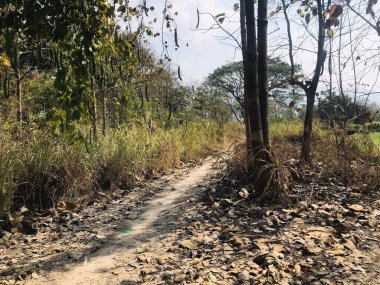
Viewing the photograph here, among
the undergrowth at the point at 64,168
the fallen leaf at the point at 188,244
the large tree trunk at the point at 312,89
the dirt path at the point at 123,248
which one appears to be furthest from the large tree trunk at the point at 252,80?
the large tree trunk at the point at 312,89

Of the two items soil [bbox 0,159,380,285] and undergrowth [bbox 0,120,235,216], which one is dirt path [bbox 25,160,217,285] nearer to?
soil [bbox 0,159,380,285]

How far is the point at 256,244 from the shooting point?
3508mm

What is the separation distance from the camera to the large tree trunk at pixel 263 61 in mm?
4836

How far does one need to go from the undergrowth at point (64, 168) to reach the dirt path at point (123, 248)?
98 centimetres

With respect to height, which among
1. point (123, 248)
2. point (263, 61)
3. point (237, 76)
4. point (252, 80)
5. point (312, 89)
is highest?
point (237, 76)

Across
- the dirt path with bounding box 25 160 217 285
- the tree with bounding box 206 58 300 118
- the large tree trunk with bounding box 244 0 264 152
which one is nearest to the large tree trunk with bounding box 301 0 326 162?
the large tree trunk with bounding box 244 0 264 152

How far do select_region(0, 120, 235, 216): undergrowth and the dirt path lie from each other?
983 mm

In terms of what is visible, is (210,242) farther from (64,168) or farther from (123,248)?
(64,168)

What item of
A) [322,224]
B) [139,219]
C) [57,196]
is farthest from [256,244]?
[57,196]

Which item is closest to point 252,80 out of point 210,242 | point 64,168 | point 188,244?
point 210,242

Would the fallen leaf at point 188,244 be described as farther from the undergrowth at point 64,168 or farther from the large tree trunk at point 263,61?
the large tree trunk at point 263,61

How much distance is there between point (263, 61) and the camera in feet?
16.2

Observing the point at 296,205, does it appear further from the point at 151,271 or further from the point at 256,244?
the point at 151,271

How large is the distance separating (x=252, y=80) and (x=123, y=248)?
103 inches
